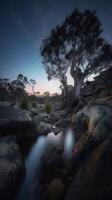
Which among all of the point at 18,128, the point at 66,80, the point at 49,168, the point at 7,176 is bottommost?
the point at 49,168

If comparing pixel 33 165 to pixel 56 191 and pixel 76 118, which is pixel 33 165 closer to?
pixel 56 191

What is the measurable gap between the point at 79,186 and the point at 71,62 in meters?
18.4

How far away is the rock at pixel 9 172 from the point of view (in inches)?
107

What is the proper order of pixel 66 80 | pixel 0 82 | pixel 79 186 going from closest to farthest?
pixel 79 186 → pixel 66 80 → pixel 0 82

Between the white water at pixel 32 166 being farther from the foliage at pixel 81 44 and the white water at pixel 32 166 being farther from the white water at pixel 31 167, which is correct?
the foliage at pixel 81 44

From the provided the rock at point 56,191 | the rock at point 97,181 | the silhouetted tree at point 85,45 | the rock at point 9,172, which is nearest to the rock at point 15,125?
the rock at point 9,172

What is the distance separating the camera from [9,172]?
9.72 feet

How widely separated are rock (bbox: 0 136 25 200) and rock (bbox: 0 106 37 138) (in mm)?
1006

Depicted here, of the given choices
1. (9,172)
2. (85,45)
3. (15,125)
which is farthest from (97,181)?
(85,45)

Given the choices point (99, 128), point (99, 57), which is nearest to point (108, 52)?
point (99, 57)

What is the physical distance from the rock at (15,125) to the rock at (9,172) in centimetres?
101

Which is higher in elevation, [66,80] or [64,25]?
[64,25]

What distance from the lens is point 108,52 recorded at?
1739cm

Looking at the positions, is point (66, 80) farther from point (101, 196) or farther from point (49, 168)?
point (101, 196)
